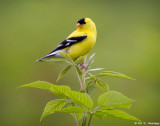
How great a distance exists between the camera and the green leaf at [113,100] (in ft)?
2.33

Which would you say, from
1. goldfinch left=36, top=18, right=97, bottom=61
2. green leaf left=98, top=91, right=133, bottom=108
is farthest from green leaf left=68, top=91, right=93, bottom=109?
goldfinch left=36, top=18, right=97, bottom=61

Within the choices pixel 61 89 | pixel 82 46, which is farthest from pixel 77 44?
pixel 61 89

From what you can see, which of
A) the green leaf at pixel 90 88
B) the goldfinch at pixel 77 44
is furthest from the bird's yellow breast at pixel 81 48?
the green leaf at pixel 90 88

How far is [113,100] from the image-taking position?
0.71 m

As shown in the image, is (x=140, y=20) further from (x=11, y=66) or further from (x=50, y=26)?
(x=11, y=66)

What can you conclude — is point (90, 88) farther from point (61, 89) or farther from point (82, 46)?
point (82, 46)

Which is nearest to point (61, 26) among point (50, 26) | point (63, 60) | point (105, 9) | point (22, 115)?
point (50, 26)

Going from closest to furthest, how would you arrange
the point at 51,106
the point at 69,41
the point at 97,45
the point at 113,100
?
the point at 113,100, the point at 51,106, the point at 69,41, the point at 97,45

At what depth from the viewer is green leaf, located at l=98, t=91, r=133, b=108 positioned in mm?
709

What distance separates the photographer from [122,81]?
4.04 metres

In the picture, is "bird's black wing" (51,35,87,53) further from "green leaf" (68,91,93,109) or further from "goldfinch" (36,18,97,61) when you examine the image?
"green leaf" (68,91,93,109)

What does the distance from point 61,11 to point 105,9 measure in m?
1.42

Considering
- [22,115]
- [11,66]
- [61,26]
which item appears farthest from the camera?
[61,26]

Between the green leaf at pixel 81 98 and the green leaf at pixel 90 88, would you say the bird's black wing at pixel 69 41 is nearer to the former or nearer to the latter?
the green leaf at pixel 90 88
